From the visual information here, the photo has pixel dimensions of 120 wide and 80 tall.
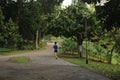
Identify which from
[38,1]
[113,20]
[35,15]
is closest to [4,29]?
[35,15]

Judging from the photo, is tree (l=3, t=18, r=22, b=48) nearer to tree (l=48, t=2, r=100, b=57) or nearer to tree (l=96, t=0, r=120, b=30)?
tree (l=48, t=2, r=100, b=57)

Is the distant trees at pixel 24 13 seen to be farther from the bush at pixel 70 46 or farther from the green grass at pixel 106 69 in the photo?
the green grass at pixel 106 69

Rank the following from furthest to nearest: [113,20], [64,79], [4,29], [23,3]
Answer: [23,3] < [4,29] < [113,20] < [64,79]

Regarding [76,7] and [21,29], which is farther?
[21,29]

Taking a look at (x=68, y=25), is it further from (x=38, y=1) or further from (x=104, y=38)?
(x=38, y=1)

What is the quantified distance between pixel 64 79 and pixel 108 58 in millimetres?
24553

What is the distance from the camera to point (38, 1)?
64.3 meters

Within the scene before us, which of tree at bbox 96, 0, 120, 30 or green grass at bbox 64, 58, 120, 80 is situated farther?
green grass at bbox 64, 58, 120, 80

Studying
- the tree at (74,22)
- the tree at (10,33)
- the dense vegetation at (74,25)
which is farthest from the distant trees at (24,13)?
the tree at (74,22)

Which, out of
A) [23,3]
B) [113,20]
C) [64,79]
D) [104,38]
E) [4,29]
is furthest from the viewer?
[23,3]

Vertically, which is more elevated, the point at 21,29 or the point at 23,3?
the point at 23,3

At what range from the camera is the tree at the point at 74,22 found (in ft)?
125

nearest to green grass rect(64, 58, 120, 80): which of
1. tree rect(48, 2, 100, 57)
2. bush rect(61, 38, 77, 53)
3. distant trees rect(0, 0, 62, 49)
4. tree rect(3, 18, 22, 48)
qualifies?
tree rect(48, 2, 100, 57)

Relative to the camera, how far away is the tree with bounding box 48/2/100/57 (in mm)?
37969
